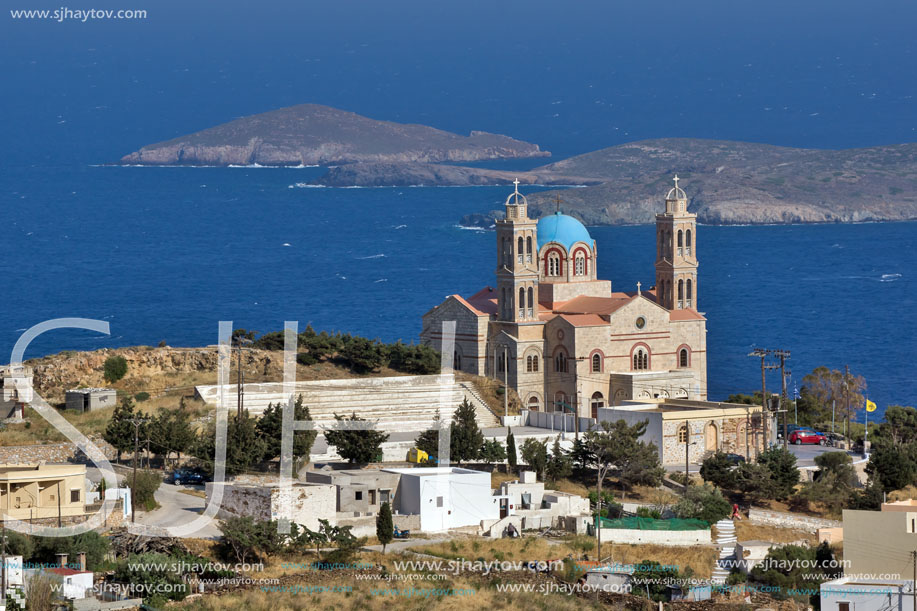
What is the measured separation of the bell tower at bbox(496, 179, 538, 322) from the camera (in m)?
68.5

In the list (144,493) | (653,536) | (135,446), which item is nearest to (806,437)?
(653,536)

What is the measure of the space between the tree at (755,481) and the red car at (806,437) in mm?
11087

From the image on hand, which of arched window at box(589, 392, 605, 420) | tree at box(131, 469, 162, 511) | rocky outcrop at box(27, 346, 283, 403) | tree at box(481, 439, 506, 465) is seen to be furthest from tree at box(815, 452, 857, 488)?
tree at box(131, 469, 162, 511)

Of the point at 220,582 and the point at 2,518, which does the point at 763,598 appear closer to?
the point at 220,582

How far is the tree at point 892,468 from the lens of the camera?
56.8m

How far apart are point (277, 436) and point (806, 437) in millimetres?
24157

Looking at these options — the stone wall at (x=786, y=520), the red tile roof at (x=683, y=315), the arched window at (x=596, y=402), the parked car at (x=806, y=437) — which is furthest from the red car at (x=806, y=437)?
the stone wall at (x=786, y=520)

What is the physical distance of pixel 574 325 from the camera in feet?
220

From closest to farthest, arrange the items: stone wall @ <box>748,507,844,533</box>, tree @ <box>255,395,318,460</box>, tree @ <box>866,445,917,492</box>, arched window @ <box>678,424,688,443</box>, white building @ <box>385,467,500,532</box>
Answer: white building @ <box>385,467,500,532</box>, tree @ <box>255,395,318,460</box>, stone wall @ <box>748,507,844,533</box>, tree @ <box>866,445,917,492</box>, arched window @ <box>678,424,688,443</box>

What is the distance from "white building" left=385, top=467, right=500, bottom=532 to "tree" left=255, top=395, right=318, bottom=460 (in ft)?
12.4

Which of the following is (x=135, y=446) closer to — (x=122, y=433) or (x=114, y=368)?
(x=122, y=433)

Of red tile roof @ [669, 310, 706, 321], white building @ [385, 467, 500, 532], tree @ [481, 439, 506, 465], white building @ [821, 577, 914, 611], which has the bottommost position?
Result: white building @ [821, 577, 914, 611]

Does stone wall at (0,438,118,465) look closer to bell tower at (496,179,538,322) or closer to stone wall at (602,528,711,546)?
stone wall at (602,528,711,546)

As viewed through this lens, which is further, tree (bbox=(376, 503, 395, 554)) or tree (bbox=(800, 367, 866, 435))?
tree (bbox=(800, 367, 866, 435))
